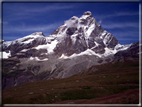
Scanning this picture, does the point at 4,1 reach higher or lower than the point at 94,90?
higher

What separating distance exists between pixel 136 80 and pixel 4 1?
54922mm

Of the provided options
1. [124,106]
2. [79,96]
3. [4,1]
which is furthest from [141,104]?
[79,96]

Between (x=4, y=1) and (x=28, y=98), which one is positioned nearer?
(x=4, y=1)

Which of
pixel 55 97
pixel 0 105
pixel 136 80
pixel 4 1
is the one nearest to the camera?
pixel 4 1

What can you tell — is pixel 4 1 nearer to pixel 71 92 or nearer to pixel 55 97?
pixel 55 97

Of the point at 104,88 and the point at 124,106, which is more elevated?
the point at 124,106

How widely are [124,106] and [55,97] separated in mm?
28327

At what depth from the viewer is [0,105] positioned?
19.7m

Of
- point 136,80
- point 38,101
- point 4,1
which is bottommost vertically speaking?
point 38,101

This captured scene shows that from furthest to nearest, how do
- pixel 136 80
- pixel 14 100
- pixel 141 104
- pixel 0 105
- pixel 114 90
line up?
pixel 136 80 → pixel 114 90 → pixel 14 100 → pixel 0 105 → pixel 141 104

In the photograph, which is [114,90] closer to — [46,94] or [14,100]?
[46,94]

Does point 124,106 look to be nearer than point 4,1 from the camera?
No

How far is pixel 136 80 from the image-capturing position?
57344mm

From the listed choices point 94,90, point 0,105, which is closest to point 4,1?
point 0,105
